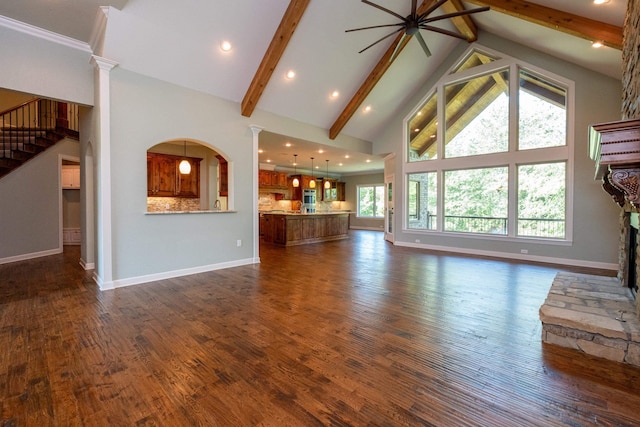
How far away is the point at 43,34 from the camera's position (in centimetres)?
371

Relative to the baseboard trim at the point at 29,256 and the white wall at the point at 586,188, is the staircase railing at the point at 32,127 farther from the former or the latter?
the white wall at the point at 586,188

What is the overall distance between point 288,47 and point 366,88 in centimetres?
237

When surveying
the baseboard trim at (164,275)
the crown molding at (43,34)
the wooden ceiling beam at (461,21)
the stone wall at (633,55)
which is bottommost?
the baseboard trim at (164,275)

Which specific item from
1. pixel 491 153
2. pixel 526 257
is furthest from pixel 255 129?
pixel 526 257

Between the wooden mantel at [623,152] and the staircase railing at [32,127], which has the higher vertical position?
the staircase railing at [32,127]

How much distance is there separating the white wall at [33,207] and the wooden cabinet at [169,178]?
181 cm

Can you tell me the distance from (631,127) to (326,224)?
7.72 m

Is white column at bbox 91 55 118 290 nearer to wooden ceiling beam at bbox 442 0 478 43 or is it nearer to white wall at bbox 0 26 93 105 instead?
white wall at bbox 0 26 93 105

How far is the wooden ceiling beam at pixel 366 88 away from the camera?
236 inches

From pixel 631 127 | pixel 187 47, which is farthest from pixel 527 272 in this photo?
pixel 187 47

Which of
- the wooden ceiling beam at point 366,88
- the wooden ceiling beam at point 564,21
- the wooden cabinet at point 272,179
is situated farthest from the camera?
the wooden cabinet at point 272,179

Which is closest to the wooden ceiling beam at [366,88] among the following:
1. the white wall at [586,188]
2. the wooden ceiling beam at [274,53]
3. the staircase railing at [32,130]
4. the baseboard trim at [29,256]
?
the wooden ceiling beam at [274,53]

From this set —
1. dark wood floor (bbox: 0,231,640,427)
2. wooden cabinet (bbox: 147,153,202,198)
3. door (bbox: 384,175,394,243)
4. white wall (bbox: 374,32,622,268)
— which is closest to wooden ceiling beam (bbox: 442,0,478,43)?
white wall (bbox: 374,32,622,268)

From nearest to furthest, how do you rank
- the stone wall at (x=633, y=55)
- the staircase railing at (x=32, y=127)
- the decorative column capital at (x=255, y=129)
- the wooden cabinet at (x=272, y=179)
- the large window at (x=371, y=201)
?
the stone wall at (x=633, y=55)
the decorative column capital at (x=255, y=129)
the staircase railing at (x=32, y=127)
the wooden cabinet at (x=272, y=179)
the large window at (x=371, y=201)
